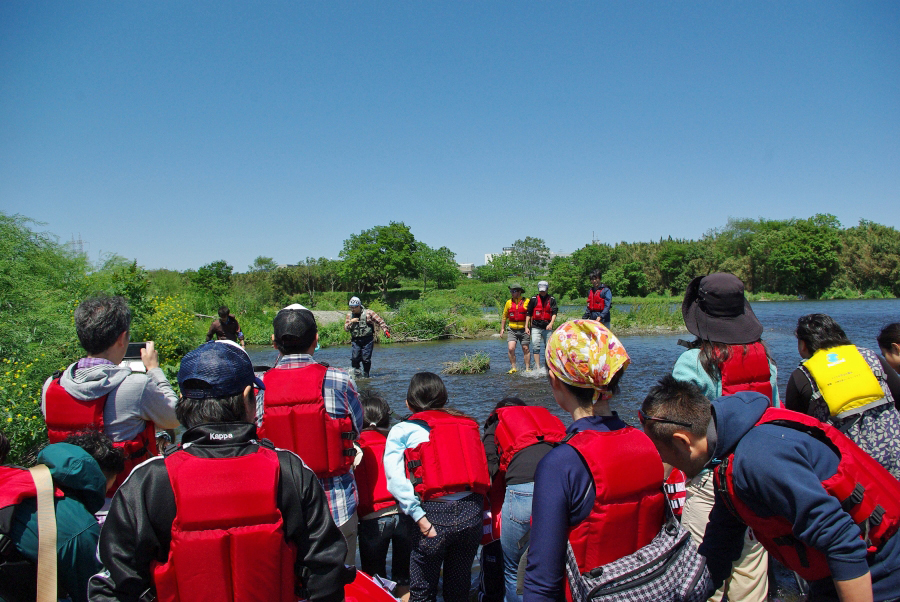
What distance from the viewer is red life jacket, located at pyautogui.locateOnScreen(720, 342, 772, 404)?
139 inches

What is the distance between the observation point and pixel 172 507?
1.90 m

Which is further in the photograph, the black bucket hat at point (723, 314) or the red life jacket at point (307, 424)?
the black bucket hat at point (723, 314)

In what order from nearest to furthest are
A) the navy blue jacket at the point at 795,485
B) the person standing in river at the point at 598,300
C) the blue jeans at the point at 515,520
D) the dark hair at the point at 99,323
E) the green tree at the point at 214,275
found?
the navy blue jacket at the point at 795,485
the blue jeans at the point at 515,520
the dark hair at the point at 99,323
the person standing in river at the point at 598,300
the green tree at the point at 214,275

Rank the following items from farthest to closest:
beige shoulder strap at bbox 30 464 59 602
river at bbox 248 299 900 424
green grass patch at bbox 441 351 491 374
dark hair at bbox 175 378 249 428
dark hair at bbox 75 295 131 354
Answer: green grass patch at bbox 441 351 491 374 < river at bbox 248 299 900 424 < dark hair at bbox 75 295 131 354 < beige shoulder strap at bbox 30 464 59 602 < dark hair at bbox 175 378 249 428

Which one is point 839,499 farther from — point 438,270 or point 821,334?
point 438,270

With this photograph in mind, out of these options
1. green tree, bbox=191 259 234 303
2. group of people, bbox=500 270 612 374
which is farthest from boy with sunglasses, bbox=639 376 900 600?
green tree, bbox=191 259 234 303

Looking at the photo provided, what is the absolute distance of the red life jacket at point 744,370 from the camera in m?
3.53

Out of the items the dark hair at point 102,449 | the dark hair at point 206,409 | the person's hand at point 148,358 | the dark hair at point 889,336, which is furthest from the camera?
the dark hair at point 889,336

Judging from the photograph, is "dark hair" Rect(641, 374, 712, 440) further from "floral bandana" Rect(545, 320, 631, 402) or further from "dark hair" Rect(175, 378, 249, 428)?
"dark hair" Rect(175, 378, 249, 428)

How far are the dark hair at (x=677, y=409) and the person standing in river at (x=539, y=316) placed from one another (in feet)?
31.6

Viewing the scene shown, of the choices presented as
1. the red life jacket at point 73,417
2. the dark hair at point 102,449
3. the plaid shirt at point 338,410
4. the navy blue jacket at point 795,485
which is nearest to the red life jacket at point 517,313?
the plaid shirt at point 338,410

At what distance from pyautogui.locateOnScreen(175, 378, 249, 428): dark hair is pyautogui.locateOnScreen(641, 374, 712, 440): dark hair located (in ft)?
5.40

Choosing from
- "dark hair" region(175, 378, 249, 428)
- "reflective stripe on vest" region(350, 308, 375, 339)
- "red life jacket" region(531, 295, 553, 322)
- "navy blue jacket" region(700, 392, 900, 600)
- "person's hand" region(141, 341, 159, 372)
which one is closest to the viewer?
"navy blue jacket" region(700, 392, 900, 600)

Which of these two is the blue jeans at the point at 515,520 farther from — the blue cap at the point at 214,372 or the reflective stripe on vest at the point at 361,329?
the reflective stripe on vest at the point at 361,329
